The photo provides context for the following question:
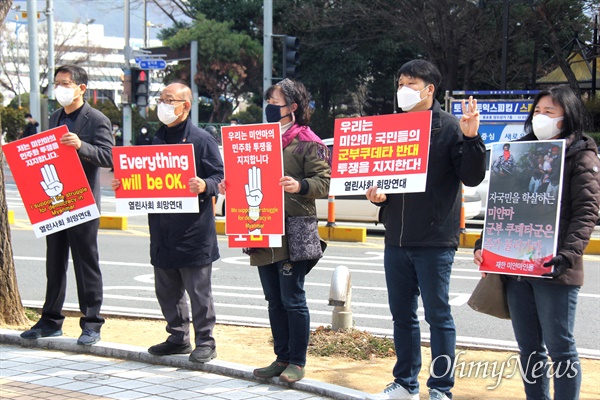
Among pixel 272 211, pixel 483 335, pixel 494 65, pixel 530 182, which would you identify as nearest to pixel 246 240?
pixel 272 211

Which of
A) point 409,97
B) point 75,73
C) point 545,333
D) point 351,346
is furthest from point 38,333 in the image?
point 545,333

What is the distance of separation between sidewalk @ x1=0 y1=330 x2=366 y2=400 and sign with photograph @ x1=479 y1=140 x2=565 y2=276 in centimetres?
125

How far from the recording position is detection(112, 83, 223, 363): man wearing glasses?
563cm

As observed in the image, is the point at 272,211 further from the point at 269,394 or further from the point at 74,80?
the point at 74,80

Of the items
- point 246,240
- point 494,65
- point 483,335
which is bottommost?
point 483,335

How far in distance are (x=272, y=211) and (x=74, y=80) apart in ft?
6.71

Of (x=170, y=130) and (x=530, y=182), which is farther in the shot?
(x=170, y=130)

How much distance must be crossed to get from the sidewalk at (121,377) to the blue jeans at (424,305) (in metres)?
0.38

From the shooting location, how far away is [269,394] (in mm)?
5082

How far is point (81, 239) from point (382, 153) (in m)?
2.52

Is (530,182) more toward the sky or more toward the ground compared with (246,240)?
more toward the sky

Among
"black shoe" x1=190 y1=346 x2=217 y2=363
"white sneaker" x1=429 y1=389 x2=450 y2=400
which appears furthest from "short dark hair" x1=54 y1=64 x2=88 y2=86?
"white sneaker" x1=429 y1=389 x2=450 y2=400

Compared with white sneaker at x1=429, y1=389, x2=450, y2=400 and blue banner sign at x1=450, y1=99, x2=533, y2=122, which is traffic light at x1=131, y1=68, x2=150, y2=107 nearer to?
blue banner sign at x1=450, y1=99, x2=533, y2=122

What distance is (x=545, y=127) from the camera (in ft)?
13.9
